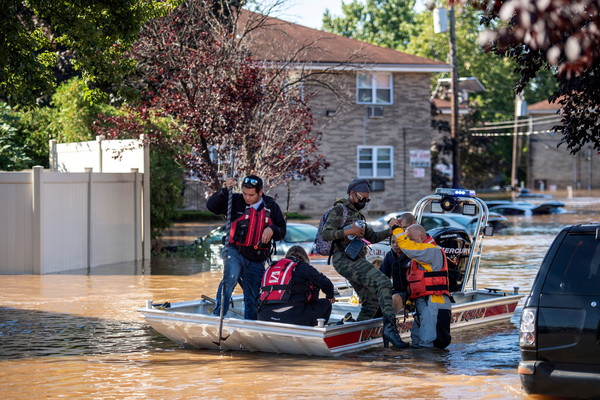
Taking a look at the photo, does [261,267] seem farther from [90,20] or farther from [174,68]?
[174,68]

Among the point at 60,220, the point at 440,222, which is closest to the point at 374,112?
the point at 440,222

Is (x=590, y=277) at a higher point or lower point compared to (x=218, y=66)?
lower

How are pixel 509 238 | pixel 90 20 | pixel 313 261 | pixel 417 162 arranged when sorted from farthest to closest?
pixel 417 162 → pixel 509 238 → pixel 313 261 → pixel 90 20

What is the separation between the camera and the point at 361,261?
11.0m

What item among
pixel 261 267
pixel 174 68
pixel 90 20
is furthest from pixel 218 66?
pixel 261 267

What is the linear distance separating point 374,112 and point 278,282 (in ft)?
104

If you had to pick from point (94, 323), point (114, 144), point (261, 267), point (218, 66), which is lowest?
point (94, 323)

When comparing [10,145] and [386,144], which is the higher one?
[386,144]

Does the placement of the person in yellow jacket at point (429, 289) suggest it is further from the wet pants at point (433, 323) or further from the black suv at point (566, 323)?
the black suv at point (566, 323)

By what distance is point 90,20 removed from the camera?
50.2 feet

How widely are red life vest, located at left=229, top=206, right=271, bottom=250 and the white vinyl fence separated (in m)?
8.90

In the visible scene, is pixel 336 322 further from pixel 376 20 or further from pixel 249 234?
pixel 376 20

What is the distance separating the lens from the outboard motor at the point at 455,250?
1305 cm

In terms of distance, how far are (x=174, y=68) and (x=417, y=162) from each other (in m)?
22.7
